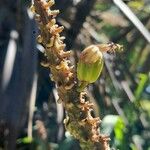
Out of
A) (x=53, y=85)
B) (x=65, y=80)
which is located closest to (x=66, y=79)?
(x=65, y=80)

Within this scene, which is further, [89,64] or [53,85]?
[53,85]

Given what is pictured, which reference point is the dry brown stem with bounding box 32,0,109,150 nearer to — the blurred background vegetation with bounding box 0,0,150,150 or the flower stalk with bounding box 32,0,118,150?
the flower stalk with bounding box 32,0,118,150

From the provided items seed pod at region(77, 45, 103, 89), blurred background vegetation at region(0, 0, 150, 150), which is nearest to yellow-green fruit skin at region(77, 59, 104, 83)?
seed pod at region(77, 45, 103, 89)

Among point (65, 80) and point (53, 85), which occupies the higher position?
point (53, 85)

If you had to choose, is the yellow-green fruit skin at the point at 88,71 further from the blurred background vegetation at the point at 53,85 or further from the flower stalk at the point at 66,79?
the blurred background vegetation at the point at 53,85

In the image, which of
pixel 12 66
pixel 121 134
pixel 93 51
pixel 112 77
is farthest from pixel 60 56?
pixel 112 77

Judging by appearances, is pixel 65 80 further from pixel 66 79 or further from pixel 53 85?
pixel 53 85
